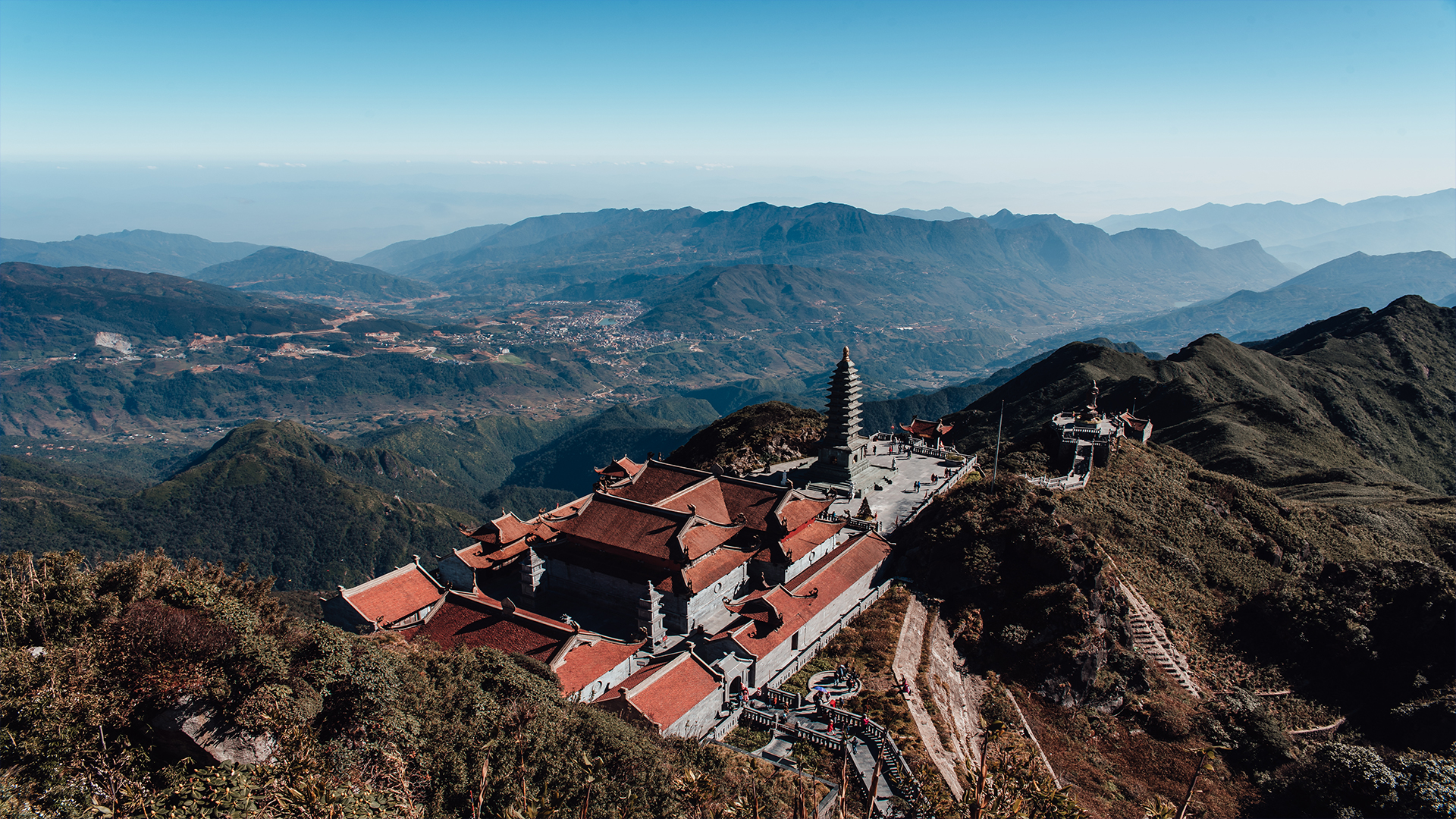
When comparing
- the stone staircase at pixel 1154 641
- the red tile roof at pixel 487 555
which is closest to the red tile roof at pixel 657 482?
the red tile roof at pixel 487 555

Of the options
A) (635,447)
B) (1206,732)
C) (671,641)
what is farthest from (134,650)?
(635,447)

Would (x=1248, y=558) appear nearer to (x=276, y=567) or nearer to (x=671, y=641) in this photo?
(x=671, y=641)

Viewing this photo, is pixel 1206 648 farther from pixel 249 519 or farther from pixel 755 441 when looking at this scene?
pixel 249 519

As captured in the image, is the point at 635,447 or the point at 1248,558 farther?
the point at 635,447

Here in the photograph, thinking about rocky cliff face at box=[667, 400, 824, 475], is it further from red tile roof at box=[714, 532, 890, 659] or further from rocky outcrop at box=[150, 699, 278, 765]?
rocky outcrop at box=[150, 699, 278, 765]

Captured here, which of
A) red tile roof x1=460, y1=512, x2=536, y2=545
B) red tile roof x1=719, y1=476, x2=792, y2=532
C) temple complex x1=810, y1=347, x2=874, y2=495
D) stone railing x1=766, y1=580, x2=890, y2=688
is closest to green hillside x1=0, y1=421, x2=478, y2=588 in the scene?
red tile roof x1=460, y1=512, x2=536, y2=545

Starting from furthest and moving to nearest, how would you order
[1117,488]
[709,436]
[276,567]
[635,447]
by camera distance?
[635,447] → [276,567] → [709,436] → [1117,488]

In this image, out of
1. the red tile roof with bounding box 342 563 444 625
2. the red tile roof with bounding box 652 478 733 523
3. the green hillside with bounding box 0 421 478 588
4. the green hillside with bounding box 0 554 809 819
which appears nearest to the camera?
the green hillside with bounding box 0 554 809 819
